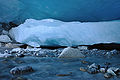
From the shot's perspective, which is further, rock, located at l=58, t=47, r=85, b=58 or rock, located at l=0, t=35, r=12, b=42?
rock, located at l=0, t=35, r=12, b=42

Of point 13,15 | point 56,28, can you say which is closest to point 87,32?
point 56,28

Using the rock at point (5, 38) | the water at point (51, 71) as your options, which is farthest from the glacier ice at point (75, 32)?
the water at point (51, 71)

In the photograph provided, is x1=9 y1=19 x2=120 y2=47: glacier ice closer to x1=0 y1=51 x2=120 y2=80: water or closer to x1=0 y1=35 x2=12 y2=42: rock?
x1=0 y1=35 x2=12 y2=42: rock

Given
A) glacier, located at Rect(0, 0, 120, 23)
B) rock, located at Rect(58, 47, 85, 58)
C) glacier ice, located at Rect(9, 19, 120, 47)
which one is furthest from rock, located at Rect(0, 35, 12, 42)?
rock, located at Rect(58, 47, 85, 58)

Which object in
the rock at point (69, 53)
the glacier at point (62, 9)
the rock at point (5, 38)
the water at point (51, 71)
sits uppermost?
the glacier at point (62, 9)

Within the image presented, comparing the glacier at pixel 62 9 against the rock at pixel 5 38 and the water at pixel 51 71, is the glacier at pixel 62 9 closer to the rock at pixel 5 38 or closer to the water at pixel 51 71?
the rock at pixel 5 38

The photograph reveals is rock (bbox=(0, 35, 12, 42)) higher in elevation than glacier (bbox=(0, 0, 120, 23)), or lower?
lower

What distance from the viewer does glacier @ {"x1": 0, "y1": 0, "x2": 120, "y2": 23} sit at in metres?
3.04

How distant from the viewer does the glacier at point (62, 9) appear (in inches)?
119

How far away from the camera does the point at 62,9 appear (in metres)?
3.24

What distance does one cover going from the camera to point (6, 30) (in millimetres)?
4484

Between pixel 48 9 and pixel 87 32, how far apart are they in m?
1.28

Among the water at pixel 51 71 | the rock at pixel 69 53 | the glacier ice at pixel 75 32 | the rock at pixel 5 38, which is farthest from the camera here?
the rock at pixel 5 38

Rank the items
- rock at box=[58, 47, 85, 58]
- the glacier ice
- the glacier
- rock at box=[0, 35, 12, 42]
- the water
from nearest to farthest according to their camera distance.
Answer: the water, rock at box=[58, 47, 85, 58], the glacier, the glacier ice, rock at box=[0, 35, 12, 42]
